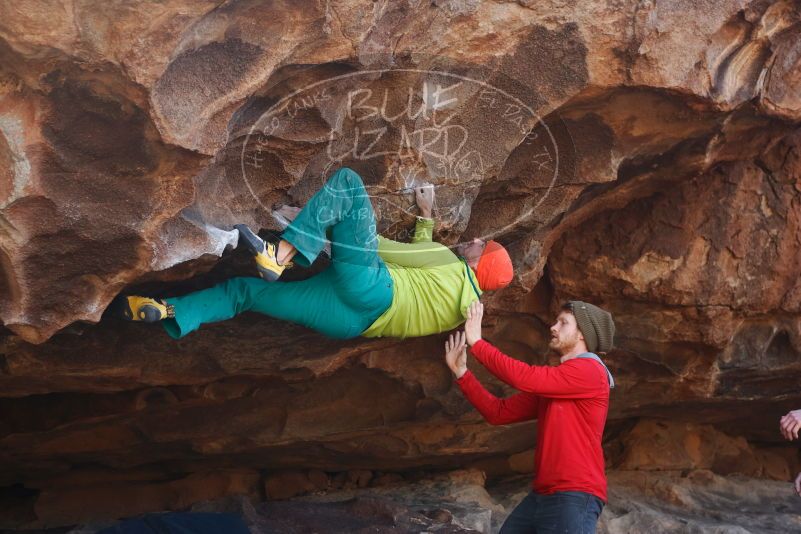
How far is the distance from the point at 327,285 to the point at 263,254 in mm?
455

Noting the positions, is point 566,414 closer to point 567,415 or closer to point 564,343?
point 567,415

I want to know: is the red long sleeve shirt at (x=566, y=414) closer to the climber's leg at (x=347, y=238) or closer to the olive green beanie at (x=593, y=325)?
the olive green beanie at (x=593, y=325)

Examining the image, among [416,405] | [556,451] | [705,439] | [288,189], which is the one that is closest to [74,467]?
[416,405]

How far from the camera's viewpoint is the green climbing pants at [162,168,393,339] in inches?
133

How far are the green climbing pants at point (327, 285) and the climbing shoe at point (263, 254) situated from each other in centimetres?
8

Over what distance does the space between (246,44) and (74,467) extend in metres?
3.80

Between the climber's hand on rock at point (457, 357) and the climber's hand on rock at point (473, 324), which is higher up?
the climber's hand on rock at point (473, 324)

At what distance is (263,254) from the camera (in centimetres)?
335

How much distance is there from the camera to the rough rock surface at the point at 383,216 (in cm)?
290

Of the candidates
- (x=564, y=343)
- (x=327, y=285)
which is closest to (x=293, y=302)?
(x=327, y=285)

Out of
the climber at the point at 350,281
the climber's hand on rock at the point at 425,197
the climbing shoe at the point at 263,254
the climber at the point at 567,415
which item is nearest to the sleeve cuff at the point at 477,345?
the climber at the point at 567,415

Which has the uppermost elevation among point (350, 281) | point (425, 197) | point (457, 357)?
point (425, 197)

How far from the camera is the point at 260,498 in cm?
604

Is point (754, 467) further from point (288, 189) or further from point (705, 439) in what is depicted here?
point (288, 189)
